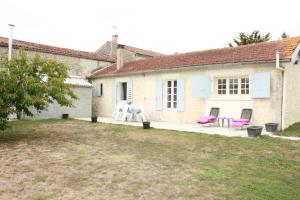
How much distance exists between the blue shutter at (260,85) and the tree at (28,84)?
307 inches

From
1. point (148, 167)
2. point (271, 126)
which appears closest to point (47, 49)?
point (271, 126)

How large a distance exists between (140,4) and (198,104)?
24.6 ft

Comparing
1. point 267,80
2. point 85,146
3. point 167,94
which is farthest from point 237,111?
point 85,146

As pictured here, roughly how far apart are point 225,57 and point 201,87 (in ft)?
6.13

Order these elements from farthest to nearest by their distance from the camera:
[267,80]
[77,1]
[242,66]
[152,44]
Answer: [152,44] → [77,1] → [242,66] → [267,80]

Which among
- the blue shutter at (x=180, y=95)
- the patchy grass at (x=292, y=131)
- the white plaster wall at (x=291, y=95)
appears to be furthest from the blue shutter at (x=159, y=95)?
the patchy grass at (x=292, y=131)

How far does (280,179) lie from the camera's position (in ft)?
20.9

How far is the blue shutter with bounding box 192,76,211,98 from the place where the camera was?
15023 mm

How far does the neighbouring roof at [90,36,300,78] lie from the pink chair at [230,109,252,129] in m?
2.25

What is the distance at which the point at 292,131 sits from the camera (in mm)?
12477

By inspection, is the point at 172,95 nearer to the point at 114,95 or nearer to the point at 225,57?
the point at 225,57

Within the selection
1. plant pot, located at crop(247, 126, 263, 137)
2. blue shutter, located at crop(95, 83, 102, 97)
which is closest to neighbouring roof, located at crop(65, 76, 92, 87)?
blue shutter, located at crop(95, 83, 102, 97)

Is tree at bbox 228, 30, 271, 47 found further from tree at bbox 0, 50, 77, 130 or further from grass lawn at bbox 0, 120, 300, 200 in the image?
tree at bbox 0, 50, 77, 130

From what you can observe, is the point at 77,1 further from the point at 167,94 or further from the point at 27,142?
the point at 27,142
